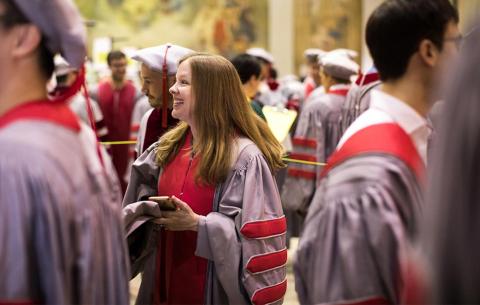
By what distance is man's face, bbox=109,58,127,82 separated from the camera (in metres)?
10.1

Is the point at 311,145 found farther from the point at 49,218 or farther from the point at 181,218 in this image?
the point at 49,218

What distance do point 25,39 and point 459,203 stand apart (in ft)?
3.96

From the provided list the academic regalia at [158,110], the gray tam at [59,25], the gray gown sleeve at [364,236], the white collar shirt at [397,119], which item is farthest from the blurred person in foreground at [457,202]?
the academic regalia at [158,110]

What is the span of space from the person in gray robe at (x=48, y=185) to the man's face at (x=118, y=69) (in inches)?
309

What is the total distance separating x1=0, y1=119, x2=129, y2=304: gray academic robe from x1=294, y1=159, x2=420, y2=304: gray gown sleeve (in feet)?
1.95

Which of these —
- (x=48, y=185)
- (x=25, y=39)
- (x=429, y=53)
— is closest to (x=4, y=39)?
(x=25, y=39)

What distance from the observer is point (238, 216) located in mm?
3846

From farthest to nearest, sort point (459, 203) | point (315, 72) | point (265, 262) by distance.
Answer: point (315, 72) < point (265, 262) < point (459, 203)

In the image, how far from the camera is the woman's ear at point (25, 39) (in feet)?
7.16

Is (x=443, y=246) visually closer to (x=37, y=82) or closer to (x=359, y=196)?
(x=359, y=196)

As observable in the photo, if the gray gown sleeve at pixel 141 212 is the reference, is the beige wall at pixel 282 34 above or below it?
below

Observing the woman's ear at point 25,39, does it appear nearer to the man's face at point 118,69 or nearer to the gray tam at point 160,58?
the gray tam at point 160,58

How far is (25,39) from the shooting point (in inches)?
86.2

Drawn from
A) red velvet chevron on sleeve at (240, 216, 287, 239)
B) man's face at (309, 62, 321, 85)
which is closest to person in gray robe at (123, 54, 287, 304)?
red velvet chevron on sleeve at (240, 216, 287, 239)
